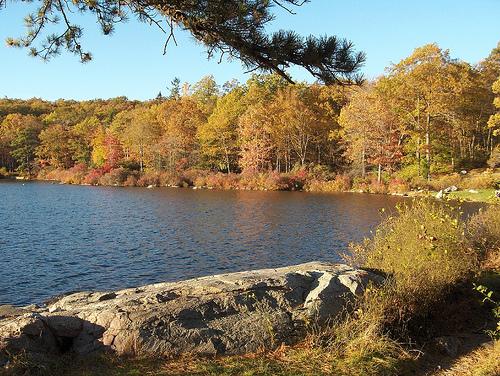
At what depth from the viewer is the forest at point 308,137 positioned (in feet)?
139

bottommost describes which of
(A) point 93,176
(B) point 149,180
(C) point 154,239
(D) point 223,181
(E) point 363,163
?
(C) point 154,239

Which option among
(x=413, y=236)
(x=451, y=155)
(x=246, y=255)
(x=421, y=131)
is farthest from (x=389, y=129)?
(x=413, y=236)

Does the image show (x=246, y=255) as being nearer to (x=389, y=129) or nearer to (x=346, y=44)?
(x=346, y=44)

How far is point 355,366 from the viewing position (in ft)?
17.4

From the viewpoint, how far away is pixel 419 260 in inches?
269

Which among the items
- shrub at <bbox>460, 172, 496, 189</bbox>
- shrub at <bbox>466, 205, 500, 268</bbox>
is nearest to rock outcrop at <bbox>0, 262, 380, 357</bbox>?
shrub at <bbox>466, 205, 500, 268</bbox>

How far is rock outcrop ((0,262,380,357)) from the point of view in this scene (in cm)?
562

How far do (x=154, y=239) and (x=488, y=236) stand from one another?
14560mm

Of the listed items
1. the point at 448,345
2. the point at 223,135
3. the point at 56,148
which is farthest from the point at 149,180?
the point at 448,345

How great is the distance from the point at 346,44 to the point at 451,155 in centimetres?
4298

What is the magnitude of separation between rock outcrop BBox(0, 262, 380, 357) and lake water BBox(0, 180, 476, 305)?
7152 millimetres

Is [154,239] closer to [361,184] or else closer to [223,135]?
[361,184]

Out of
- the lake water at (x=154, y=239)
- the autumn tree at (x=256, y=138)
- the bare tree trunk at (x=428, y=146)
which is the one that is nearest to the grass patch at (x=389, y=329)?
the lake water at (x=154, y=239)

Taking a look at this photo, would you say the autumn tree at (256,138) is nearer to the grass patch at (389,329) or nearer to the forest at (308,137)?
the forest at (308,137)
